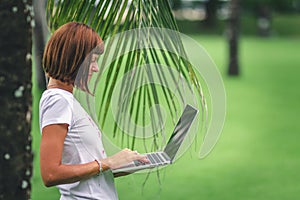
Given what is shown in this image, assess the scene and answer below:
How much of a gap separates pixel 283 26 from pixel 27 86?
126 feet

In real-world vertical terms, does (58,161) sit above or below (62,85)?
below

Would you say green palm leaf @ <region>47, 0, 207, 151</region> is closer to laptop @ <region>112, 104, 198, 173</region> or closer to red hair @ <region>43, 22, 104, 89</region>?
laptop @ <region>112, 104, 198, 173</region>

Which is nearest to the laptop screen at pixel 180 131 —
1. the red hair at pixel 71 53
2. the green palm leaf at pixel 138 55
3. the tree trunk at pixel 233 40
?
the green palm leaf at pixel 138 55

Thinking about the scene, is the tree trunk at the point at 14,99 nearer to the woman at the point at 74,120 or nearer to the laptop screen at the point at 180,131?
the woman at the point at 74,120

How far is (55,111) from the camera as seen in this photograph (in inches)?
83.7

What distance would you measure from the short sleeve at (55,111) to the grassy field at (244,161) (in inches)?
19.5

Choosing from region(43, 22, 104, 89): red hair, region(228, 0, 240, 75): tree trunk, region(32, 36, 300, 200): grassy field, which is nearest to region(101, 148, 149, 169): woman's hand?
region(43, 22, 104, 89): red hair

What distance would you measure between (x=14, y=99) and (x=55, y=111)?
325 mm

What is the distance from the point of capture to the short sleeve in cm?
211

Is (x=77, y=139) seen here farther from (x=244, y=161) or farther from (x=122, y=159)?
(x=244, y=161)

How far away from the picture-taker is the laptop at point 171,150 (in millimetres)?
2170

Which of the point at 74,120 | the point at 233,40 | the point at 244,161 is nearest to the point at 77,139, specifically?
the point at 74,120

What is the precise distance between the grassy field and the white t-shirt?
277 millimetres

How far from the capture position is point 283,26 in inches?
1567
